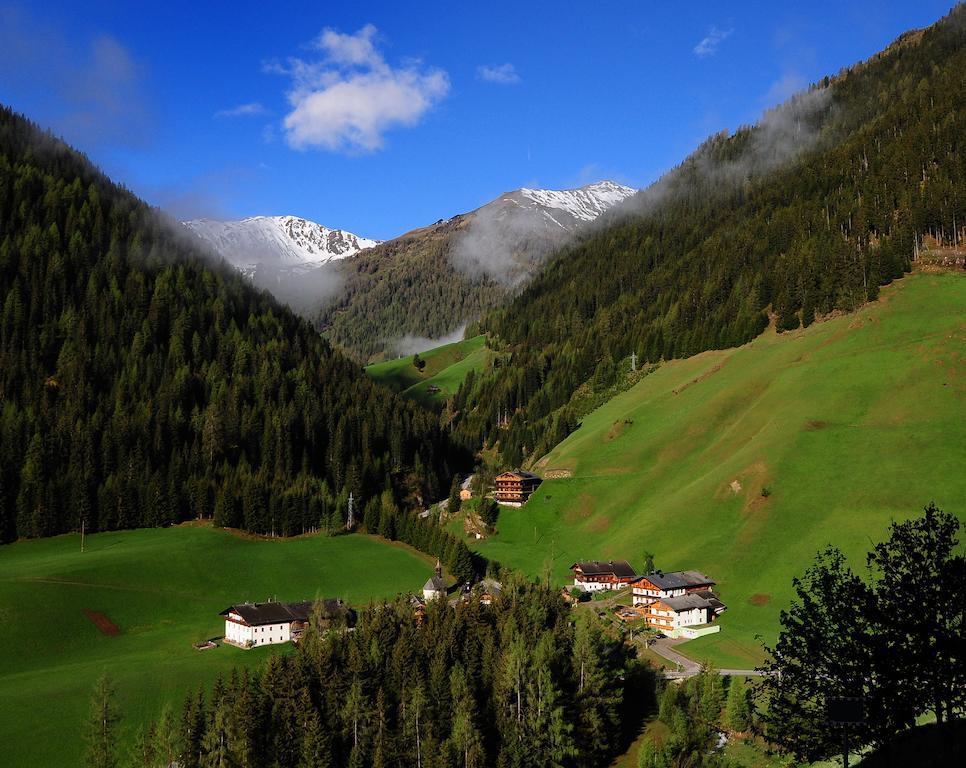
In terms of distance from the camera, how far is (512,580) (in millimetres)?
87938

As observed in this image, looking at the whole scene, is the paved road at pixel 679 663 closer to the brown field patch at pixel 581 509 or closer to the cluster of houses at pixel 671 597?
the cluster of houses at pixel 671 597

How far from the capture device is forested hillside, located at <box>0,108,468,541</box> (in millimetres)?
137875

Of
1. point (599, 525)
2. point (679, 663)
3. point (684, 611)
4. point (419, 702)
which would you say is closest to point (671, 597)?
point (684, 611)

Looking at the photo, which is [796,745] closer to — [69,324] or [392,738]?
[392,738]

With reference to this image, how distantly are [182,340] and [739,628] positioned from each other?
15116 cm

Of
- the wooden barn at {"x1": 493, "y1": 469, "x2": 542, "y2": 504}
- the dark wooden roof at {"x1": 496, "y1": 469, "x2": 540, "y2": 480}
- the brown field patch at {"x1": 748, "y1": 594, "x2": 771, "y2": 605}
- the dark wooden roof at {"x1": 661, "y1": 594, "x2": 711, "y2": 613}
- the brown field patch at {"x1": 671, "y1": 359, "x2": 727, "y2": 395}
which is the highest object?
the brown field patch at {"x1": 671, "y1": 359, "x2": 727, "y2": 395}

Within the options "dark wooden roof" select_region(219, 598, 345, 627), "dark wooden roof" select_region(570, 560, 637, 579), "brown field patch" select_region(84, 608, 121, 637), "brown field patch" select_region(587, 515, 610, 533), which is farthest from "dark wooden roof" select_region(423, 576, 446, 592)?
"brown field patch" select_region(84, 608, 121, 637)

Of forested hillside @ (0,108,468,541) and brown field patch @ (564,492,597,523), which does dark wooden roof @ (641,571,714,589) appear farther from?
forested hillside @ (0,108,468,541)

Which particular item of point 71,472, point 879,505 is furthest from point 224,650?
point 879,505

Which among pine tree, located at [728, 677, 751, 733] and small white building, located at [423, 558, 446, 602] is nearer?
pine tree, located at [728, 677, 751, 733]

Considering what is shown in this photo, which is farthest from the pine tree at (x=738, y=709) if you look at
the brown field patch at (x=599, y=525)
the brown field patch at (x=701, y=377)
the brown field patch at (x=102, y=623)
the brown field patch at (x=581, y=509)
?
the brown field patch at (x=701, y=377)

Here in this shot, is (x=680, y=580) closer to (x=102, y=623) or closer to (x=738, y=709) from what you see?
(x=738, y=709)

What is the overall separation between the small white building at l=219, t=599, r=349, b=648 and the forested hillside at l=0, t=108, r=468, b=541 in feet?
155

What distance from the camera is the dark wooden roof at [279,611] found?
91.8 metres
